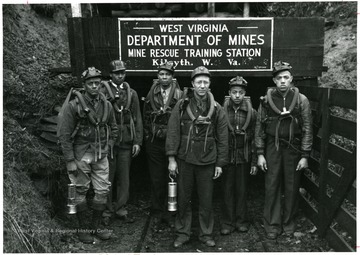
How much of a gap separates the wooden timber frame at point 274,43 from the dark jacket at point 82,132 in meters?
1.54

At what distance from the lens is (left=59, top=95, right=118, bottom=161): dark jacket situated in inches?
184

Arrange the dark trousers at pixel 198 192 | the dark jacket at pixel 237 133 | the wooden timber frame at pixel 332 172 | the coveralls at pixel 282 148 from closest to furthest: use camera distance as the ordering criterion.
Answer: the wooden timber frame at pixel 332 172, the dark trousers at pixel 198 192, the coveralls at pixel 282 148, the dark jacket at pixel 237 133

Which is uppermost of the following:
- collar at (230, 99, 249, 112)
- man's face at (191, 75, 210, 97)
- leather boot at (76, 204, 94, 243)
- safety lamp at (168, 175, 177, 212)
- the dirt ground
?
man's face at (191, 75, 210, 97)

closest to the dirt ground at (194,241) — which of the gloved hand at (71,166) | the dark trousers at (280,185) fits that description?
the dark trousers at (280,185)

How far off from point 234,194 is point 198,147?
48.6 inches

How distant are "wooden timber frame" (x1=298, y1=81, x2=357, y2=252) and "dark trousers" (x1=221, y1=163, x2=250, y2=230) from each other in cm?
102

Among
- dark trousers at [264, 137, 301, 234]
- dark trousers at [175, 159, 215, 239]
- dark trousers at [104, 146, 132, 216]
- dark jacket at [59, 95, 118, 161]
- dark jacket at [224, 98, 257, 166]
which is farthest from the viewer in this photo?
dark trousers at [104, 146, 132, 216]

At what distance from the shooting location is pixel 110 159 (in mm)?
5516

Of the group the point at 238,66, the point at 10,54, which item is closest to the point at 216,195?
the point at 238,66

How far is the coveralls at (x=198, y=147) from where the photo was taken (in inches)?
189

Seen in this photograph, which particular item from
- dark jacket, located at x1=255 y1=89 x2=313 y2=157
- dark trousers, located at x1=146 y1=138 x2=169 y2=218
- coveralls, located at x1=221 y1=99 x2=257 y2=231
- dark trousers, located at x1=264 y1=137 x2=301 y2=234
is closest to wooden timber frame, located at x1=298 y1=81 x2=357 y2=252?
dark jacket, located at x1=255 y1=89 x2=313 y2=157

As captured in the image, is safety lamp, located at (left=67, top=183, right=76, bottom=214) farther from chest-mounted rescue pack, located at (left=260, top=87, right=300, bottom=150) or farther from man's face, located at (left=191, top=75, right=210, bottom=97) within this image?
chest-mounted rescue pack, located at (left=260, top=87, right=300, bottom=150)

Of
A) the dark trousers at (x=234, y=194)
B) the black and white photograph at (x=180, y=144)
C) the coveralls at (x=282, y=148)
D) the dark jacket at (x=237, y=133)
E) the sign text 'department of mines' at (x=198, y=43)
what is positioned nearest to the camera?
the black and white photograph at (x=180, y=144)

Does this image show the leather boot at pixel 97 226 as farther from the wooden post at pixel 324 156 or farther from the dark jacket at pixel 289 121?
the wooden post at pixel 324 156
